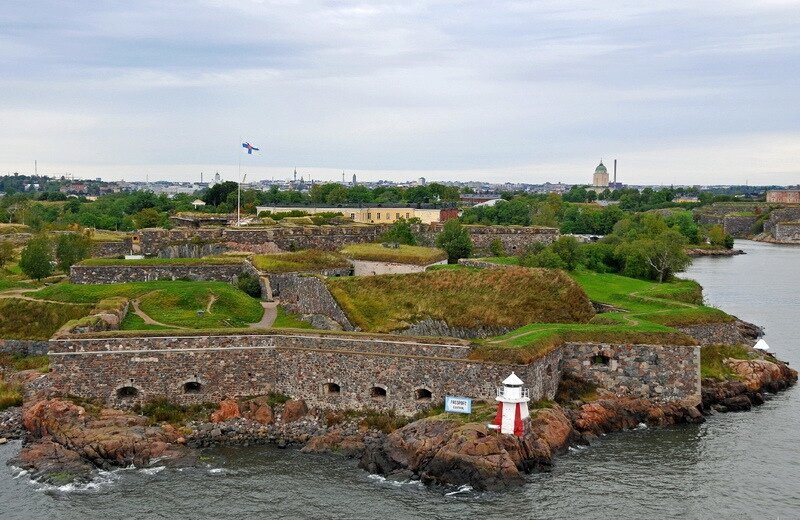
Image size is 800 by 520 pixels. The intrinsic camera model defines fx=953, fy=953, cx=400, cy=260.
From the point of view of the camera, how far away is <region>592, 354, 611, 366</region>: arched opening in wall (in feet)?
107

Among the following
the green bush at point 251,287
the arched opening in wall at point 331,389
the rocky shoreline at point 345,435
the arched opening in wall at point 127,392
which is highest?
the green bush at point 251,287

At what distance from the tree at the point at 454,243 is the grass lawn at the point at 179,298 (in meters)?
12.0

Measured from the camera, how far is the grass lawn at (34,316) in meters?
37.4

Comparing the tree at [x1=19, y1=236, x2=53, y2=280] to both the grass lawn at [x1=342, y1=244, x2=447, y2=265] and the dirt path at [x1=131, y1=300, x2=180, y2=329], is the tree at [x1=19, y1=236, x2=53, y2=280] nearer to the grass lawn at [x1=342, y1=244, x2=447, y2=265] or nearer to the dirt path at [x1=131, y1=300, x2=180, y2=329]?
the dirt path at [x1=131, y1=300, x2=180, y2=329]

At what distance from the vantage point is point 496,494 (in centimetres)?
2506

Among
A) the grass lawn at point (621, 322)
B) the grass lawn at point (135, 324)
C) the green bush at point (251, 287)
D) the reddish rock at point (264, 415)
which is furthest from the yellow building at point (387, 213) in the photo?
the reddish rock at point (264, 415)

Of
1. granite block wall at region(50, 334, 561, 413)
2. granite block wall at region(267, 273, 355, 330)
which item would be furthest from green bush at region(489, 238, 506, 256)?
granite block wall at region(50, 334, 561, 413)

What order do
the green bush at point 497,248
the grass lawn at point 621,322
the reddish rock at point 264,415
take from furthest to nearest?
the green bush at point 497,248, the reddish rock at point 264,415, the grass lawn at point 621,322

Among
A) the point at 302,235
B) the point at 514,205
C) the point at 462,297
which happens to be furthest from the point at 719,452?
the point at 514,205

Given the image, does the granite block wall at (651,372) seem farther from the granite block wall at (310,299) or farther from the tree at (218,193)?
the tree at (218,193)

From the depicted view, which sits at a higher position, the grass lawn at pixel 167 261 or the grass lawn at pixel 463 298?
the grass lawn at pixel 167 261

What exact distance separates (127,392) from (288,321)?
314 inches

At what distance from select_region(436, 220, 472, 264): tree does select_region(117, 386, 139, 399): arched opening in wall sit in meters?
20.2

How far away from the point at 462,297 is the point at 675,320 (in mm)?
8328
